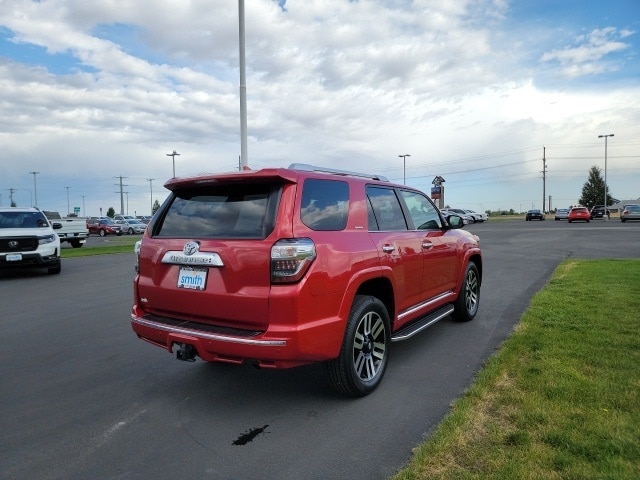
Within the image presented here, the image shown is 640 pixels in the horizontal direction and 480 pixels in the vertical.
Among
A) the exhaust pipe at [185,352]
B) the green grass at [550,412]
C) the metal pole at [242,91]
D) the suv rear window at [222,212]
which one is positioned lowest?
the green grass at [550,412]

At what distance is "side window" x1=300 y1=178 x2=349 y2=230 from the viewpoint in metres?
3.64

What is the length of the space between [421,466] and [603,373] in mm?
2239

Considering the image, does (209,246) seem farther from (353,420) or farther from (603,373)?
(603,373)

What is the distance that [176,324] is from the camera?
3760 mm

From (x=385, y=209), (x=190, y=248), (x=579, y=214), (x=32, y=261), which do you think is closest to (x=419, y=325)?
(x=385, y=209)

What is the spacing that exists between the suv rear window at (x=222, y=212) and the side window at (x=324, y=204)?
0.26 meters

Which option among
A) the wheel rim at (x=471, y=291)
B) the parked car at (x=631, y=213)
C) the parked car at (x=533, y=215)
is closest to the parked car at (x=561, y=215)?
the parked car at (x=533, y=215)

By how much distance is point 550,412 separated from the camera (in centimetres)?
336

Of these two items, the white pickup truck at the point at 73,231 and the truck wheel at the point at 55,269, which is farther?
the white pickup truck at the point at 73,231

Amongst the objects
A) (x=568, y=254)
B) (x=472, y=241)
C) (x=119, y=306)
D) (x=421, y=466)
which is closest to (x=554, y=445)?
(x=421, y=466)

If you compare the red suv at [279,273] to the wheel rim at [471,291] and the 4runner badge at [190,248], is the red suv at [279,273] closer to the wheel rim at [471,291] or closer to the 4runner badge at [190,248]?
the 4runner badge at [190,248]

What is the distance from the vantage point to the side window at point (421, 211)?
5203 millimetres

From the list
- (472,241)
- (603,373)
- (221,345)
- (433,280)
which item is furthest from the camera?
(472,241)

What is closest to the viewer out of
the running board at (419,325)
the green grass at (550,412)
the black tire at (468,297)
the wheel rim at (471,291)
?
the green grass at (550,412)
